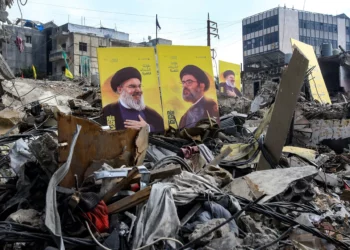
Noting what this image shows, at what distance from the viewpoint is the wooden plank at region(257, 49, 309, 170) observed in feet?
16.9

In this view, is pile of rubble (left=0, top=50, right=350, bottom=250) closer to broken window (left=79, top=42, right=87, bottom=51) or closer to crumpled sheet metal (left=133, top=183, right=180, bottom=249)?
crumpled sheet metal (left=133, top=183, right=180, bottom=249)

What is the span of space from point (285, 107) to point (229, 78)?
427 inches

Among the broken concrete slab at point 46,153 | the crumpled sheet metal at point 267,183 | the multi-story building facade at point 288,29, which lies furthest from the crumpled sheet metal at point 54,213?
the multi-story building facade at point 288,29

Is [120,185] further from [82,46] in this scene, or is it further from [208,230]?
[82,46]

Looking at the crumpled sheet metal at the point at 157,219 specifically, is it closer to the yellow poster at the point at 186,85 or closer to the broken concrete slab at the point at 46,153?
the broken concrete slab at the point at 46,153

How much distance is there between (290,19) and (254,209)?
5751 centimetres

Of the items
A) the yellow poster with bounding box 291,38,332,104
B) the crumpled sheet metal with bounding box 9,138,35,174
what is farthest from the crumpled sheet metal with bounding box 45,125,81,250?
the yellow poster with bounding box 291,38,332,104

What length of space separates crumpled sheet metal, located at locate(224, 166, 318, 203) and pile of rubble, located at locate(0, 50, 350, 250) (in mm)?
11

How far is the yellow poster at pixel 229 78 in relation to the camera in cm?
1582

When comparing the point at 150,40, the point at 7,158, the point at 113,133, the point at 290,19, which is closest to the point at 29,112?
the point at 7,158

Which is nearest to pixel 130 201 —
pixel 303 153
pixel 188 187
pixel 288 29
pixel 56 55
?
pixel 188 187

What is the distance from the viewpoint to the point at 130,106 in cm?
761

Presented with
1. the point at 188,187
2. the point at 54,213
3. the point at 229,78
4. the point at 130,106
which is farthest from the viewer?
the point at 229,78

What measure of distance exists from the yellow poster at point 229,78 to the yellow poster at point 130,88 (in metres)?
8.33
